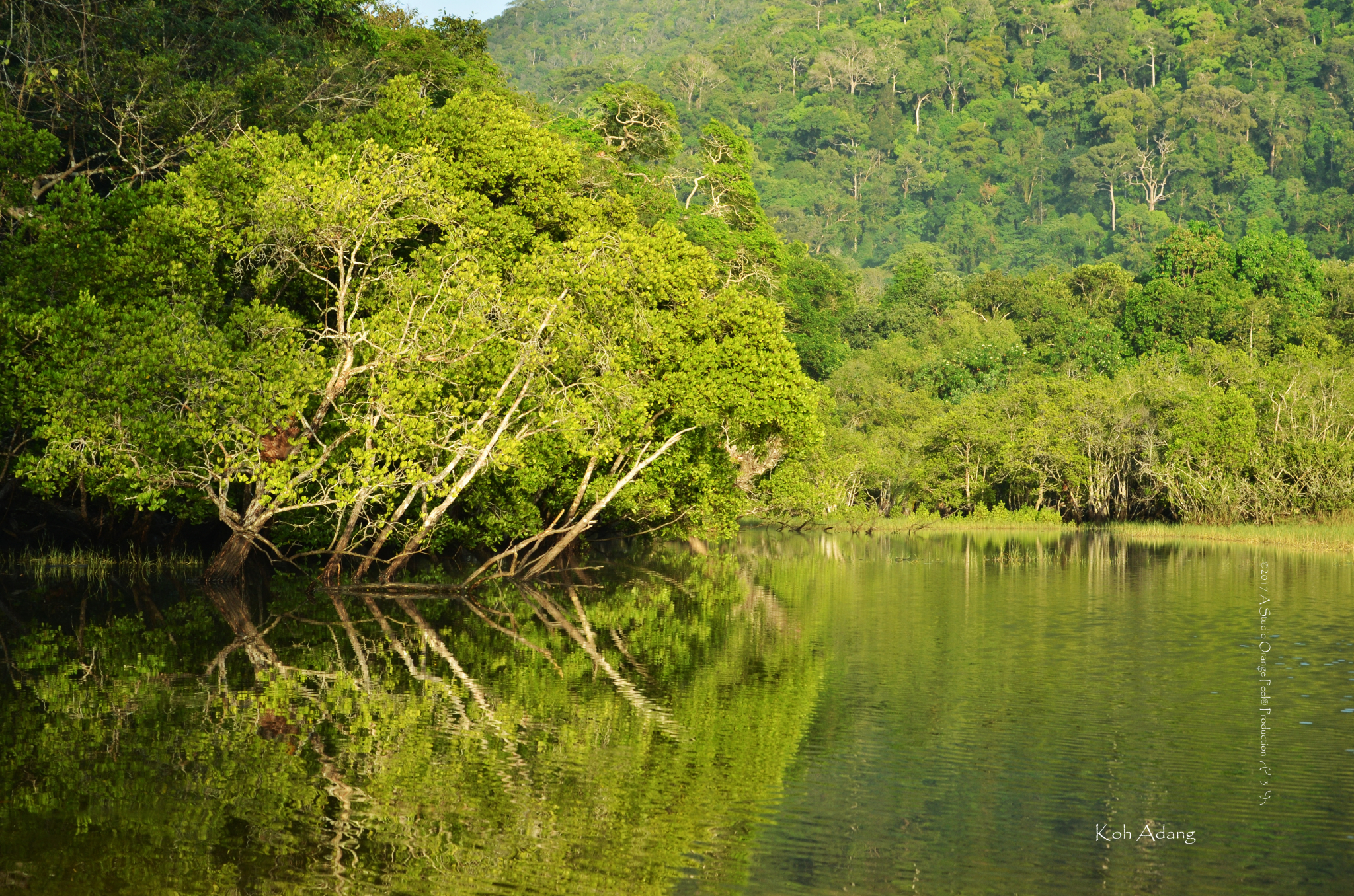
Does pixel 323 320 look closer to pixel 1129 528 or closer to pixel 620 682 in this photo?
pixel 620 682

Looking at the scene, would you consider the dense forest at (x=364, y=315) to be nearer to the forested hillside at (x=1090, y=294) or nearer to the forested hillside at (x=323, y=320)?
the forested hillside at (x=323, y=320)

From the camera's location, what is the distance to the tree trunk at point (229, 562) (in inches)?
1257

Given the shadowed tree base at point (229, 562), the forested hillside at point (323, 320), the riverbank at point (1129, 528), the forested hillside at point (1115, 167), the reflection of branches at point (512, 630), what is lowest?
the riverbank at point (1129, 528)

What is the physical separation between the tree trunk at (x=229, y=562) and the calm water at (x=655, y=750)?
2.24m

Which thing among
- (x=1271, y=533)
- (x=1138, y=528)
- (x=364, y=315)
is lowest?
(x=1138, y=528)

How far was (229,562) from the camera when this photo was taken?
32406 mm

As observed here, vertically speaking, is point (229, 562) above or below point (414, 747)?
below

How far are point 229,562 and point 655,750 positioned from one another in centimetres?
1968

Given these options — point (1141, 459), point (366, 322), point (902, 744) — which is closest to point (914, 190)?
point (1141, 459)

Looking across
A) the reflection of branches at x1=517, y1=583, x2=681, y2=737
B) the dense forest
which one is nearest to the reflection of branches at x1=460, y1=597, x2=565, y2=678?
the reflection of branches at x1=517, y1=583, x2=681, y2=737

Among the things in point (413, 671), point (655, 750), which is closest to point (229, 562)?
point (413, 671)

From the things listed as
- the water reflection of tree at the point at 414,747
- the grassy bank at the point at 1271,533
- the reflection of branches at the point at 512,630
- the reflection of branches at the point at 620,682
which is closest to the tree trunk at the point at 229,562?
the water reflection of tree at the point at 414,747

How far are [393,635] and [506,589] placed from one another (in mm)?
10285

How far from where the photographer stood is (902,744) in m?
16.8
